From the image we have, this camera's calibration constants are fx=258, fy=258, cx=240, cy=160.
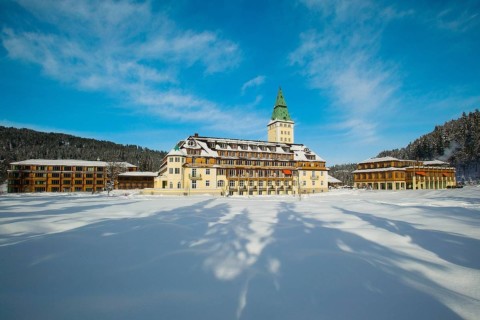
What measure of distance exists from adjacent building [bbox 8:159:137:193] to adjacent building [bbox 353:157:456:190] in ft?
285

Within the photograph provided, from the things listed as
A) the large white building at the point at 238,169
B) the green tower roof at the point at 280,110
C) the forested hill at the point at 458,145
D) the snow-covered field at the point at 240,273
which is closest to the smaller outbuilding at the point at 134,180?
the large white building at the point at 238,169

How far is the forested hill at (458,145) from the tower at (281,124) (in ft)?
262

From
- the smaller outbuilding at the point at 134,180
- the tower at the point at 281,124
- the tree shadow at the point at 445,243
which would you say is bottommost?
the tree shadow at the point at 445,243

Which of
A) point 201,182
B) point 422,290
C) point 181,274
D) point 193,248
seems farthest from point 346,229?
point 201,182

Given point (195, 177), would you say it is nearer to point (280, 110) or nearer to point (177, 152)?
point (177, 152)

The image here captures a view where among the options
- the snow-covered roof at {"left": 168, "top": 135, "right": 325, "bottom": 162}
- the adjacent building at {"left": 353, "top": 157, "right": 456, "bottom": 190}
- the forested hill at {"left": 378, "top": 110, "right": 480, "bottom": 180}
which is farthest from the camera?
the forested hill at {"left": 378, "top": 110, "right": 480, "bottom": 180}

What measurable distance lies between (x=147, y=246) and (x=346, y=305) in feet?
26.3

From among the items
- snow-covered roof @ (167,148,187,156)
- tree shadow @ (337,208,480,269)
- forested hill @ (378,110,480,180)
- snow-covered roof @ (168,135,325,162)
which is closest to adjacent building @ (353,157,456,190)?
snow-covered roof @ (168,135,325,162)

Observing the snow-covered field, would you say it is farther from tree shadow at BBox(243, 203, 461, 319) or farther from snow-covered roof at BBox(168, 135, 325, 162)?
snow-covered roof at BBox(168, 135, 325, 162)

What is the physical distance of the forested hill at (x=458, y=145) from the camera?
368ft

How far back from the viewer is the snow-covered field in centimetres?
593

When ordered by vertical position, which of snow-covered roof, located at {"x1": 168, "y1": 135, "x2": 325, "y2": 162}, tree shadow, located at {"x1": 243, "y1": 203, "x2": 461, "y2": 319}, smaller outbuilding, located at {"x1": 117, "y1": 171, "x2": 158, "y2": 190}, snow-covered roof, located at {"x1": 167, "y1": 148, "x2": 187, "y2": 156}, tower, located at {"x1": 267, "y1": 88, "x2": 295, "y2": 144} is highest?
tower, located at {"x1": 267, "y1": 88, "x2": 295, "y2": 144}

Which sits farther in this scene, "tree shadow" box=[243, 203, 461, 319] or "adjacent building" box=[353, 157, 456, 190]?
"adjacent building" box=[353, 157, 456, 190]

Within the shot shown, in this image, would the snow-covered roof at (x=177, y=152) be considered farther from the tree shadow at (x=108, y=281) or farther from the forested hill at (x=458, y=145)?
the forested hill at (x=458, y=145)
